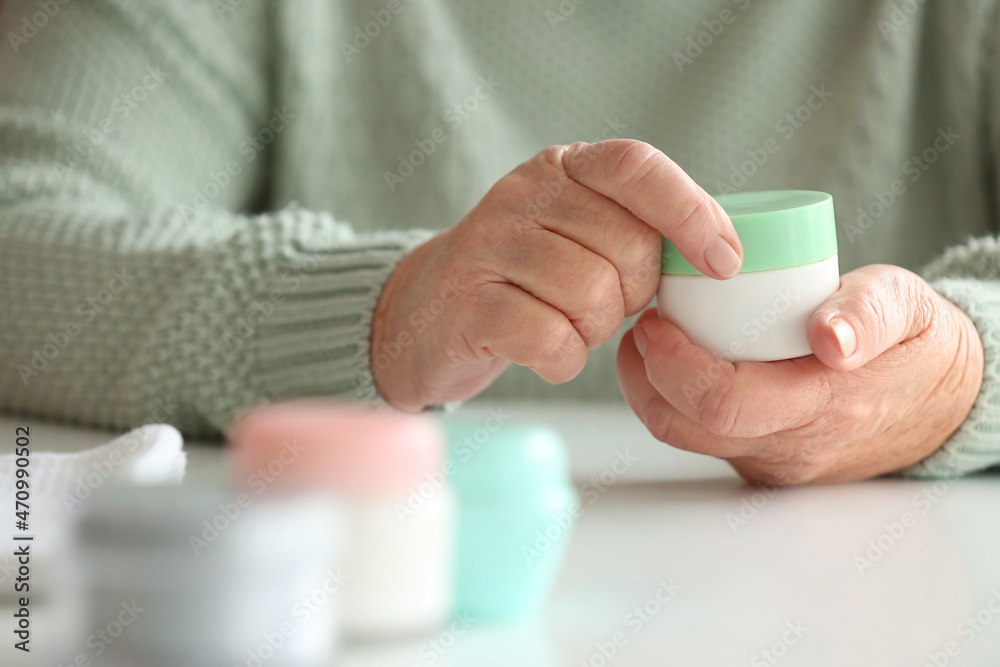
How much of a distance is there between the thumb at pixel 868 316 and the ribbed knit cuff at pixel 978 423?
0.08 m

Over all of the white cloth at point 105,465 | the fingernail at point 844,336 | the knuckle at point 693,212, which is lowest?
the white cloth at point 105,465

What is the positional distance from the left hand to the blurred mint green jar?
13 centimetres

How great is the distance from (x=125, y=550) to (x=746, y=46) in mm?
936

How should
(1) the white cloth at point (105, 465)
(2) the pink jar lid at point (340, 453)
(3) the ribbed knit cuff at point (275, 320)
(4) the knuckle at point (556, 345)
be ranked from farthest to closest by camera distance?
(3) the ribbed knit cuff at point (275, 320), (4) the knuckle at point (556, 345), (1) the white cloth at point (105, 465), (2) the pink jar lid at point (340, 453)

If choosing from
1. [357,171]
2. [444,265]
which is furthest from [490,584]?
[357,171]

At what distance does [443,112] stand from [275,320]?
0.42 meters

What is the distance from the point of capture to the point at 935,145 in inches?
39.7

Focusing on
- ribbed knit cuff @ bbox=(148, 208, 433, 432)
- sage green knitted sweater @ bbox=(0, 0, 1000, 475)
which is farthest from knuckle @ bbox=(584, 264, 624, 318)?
sage green knitted sweater @ bbox=(0, 0, 1000, 475)

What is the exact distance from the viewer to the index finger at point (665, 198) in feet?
1.49

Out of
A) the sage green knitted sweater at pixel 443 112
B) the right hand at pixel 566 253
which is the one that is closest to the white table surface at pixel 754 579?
the right hand at pixel 566 253

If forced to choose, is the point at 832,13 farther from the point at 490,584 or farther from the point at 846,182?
the point at 490,584

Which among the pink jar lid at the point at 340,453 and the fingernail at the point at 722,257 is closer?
the pink jar lid at the point at 340,453

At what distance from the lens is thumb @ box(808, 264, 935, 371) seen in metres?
0.47

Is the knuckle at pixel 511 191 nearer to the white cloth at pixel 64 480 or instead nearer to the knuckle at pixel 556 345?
the knuckle at pixel 556 345
